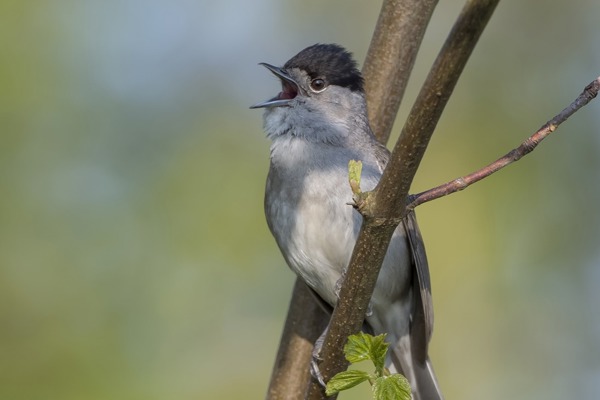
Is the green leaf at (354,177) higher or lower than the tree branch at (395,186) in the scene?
higher

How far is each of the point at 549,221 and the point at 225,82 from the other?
10.2 ft

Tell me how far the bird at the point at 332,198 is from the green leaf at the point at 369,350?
5.97 feet

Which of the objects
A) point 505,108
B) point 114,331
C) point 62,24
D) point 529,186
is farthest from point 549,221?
point 62,24

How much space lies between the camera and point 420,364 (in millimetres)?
5738

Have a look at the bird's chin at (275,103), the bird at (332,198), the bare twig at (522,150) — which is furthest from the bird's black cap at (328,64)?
the bare twig at (522,150)

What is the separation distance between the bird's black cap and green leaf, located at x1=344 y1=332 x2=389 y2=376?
2.79 m

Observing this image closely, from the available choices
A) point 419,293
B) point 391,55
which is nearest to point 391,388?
point 391,55

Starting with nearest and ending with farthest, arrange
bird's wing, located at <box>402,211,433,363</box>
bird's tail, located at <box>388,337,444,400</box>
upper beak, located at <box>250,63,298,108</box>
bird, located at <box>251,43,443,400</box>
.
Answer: bird, located at <box>251,43,443,400</box>, bird's wing, located at <box>402,211,433,363</box>, upper beak, located at <box>250,63,298,108</box>, bird's tail, located at <box>388,337,444,400</box>

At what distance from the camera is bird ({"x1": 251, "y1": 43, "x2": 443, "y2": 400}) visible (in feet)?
16.4

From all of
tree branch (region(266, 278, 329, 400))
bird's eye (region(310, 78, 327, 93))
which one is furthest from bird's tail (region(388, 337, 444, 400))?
bird's eye (region(310, 78, 327, 93))

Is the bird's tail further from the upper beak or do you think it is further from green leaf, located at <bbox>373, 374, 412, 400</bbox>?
green leaf, located at <bbox>373, 374, 412, 400</bbox>

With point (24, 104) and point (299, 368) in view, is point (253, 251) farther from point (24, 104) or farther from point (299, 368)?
point (299, 368)

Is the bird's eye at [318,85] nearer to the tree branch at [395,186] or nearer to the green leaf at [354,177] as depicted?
the tree branch at [395,186]

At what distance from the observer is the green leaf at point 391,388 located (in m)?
2.99
